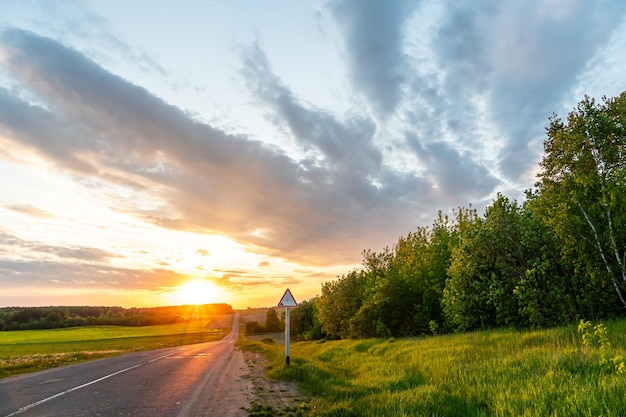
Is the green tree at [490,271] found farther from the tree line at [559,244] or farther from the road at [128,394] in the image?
the road at [128,394]

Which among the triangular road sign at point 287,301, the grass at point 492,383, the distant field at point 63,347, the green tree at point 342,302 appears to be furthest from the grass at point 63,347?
the green tree at point 342,302

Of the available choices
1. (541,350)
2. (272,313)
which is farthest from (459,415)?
(272,313)

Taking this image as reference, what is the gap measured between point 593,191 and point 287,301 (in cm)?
1430

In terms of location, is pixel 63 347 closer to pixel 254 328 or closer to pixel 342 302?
pixel 342 302

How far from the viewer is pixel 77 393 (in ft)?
41.0

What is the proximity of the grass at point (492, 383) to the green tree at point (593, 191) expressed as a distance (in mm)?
2929

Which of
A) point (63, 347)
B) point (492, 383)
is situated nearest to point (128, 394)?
point (492, 383)

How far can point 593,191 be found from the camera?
16172 millimetres

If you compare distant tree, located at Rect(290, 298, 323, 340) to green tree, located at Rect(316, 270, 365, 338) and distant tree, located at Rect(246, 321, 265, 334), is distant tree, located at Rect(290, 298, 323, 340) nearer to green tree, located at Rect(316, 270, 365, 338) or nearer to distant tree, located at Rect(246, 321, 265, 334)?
green tree, located at Rect(316, 270, 365, 338)

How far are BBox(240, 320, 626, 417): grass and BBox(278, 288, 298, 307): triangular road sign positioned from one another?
8.90ft

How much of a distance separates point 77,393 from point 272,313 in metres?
107

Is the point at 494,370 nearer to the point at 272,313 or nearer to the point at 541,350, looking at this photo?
the point at 541,350

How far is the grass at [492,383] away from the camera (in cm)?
734

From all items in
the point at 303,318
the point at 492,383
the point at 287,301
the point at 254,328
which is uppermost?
the point at 287,301
